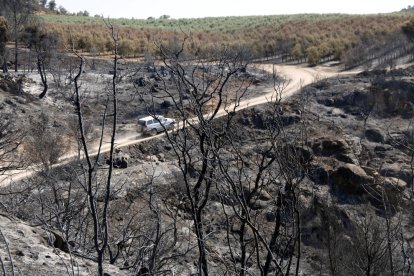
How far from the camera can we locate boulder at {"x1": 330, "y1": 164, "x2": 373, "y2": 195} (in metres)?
25.2

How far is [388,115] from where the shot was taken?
33.9 metres

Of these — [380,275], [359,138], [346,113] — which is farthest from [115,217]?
[346,113]

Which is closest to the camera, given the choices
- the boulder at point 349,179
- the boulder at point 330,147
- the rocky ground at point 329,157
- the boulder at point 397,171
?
the rocky ground at point 329,157

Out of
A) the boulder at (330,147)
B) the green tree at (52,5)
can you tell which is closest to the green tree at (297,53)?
the boulder at (330,147)

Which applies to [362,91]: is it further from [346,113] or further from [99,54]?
[99,54]

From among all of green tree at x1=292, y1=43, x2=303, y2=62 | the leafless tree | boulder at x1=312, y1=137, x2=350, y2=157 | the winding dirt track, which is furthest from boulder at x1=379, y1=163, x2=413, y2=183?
the leafless tree

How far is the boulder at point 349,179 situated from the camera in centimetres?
2519

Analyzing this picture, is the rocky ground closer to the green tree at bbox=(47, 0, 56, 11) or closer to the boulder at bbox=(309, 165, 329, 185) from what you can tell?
the boulder at bbox=(309, 165, 329, 185)

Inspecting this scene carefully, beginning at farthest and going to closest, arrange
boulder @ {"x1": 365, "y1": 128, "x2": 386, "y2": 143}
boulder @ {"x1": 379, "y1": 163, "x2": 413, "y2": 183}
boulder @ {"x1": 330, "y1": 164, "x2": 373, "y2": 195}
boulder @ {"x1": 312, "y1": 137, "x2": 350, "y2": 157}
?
boulder @ {"x1": 365, "y1": 128, "x2": 386, "y2": 143}
boulder @ {"x1": 312, "y1": 137, "x2": 350, "y2": 157}
boulder @ {"x1": 379, "y1": 163, "x2": 413, "y2": 183}
boulder @ {"x1": 330, "y1": 164, "x2": 373, "y2": 195}

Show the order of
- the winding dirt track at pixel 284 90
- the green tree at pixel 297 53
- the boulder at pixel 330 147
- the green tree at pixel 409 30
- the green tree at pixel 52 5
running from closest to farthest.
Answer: the winding dirt track at pixel 284 90
the boulder at pixel 330 147
the green tree at pixel 409 30
the green tree at pixel 297 53
the green tree at pixel 52 5

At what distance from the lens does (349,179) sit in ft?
83.8

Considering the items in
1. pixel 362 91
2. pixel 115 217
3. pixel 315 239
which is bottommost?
pixel 315 239

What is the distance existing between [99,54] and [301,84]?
1927 centimetres

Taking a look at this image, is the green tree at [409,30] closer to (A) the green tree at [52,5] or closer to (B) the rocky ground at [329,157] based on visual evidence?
(B) the rocky ground at [329,157]
